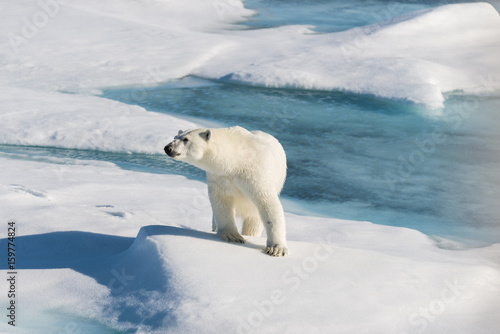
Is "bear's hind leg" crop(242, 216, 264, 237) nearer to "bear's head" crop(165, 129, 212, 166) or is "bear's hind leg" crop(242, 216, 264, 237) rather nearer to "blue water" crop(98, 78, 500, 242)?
"bear's head" crop(165, 129, 212, 166)

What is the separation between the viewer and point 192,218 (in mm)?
5289

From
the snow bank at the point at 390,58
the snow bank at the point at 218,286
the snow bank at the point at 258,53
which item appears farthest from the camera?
the snow bank at the point at 258,53

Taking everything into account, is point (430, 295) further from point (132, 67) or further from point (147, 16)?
point (147, 16)

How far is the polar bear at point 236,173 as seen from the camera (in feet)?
11.5

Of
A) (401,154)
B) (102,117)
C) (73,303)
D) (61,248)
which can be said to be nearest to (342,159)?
(401,154)

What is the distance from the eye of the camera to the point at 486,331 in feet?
10.2

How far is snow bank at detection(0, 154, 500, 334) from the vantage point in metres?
3.06

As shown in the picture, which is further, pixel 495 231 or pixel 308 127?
pixel 308 127

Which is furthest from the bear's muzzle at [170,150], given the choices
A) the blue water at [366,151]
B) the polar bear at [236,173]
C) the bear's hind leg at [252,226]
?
the blue water at [366,151]

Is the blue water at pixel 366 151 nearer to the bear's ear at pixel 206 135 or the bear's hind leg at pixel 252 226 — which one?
the bear's hind leg at pixel 252 226

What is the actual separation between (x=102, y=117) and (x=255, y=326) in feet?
19.1

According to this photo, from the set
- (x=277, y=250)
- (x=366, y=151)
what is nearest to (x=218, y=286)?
(x=277, y=250)

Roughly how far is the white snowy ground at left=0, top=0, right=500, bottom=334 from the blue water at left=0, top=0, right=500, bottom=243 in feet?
1.04

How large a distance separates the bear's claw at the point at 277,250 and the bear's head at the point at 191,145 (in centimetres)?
67
